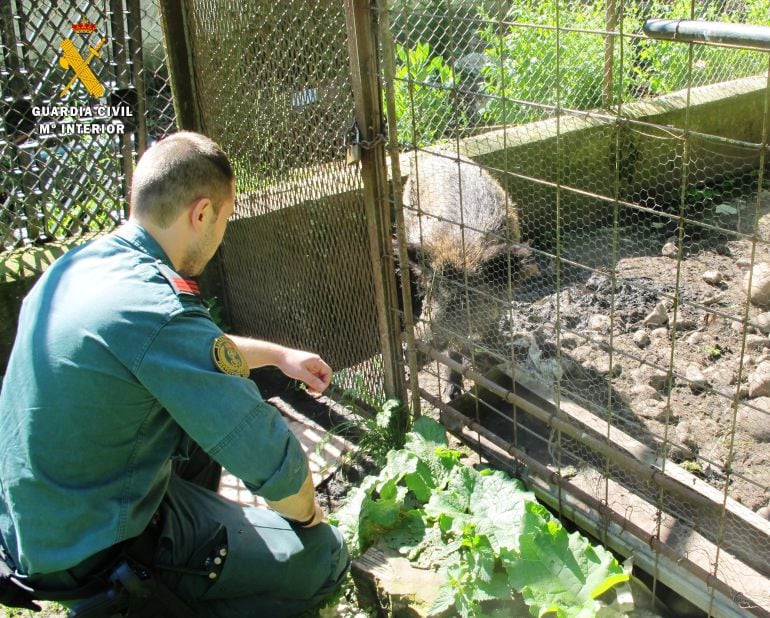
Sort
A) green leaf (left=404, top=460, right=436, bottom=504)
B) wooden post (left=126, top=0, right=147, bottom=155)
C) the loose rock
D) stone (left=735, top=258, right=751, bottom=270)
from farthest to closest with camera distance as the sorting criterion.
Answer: stone (left=735, top=258, right=751, bottom=270), the loose rock, wooden post (left=126, top=0, right=147, bottom=155), green leaf (left=404, top=460, right=436, bottom=504)

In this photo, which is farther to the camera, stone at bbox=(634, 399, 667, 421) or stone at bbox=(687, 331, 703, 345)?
stone at bbox=(687, 331, 703, 345)

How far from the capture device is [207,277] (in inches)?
203

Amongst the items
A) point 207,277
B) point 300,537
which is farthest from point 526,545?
point 207,277

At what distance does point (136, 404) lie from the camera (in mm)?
2248

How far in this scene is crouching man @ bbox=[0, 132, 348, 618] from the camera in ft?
→ 7.06

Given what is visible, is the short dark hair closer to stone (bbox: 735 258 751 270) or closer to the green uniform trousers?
the green uniform trousers

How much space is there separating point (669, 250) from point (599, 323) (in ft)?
4.59

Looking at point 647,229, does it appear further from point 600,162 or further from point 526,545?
point 526,545

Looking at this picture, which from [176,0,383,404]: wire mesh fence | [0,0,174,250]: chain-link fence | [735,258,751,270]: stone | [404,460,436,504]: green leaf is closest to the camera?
[404,460,436,504]: green leaf

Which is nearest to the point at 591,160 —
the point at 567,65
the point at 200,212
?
the point at 567,65

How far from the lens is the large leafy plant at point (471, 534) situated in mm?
2594

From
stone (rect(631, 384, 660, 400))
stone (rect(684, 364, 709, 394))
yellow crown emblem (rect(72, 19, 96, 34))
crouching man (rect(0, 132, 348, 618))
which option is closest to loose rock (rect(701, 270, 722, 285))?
stone (rect(684, 364, 709, 394))

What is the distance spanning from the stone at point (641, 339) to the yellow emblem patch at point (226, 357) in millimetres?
2760

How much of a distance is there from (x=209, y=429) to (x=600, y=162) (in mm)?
4873
